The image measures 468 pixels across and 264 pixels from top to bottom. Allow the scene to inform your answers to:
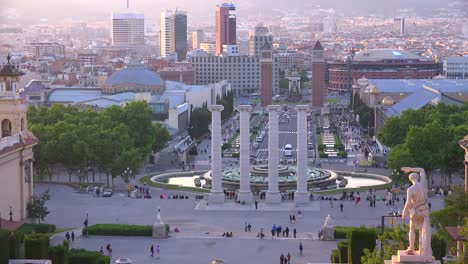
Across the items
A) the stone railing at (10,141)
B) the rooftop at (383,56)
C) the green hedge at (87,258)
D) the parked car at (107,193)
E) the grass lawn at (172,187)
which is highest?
the stone railing at (10,141)

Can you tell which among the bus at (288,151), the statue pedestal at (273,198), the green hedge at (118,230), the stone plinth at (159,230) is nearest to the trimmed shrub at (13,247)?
the green hedge at (118,230)

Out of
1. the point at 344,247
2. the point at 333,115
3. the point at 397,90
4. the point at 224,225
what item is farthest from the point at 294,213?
the point at 333,115

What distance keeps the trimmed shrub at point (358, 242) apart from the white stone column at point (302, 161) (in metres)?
25.3

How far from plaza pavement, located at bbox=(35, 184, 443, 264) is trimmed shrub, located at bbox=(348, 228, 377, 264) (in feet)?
26.3

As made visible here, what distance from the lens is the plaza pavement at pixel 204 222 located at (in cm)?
4438

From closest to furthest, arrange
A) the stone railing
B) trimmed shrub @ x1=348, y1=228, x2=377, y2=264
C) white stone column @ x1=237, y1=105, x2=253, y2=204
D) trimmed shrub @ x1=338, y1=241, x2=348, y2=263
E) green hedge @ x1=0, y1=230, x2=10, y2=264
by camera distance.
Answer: trimmed shrub @ x1=348, y1=228, x2=377, y2=264 < green hedge @ x1=0, y1=230, x2=10, y2=264 < trimmed shrub @ x1=338, y1=241, x2=348, y2=263 < the stone railing < white stone column @ x1=237, y1=105, x2=253, y2=204

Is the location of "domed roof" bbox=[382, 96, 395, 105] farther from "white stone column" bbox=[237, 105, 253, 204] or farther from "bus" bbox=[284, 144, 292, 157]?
"white stone column" bbox=[237, 105, 253, 204]

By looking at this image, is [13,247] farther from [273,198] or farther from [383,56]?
[383,56]

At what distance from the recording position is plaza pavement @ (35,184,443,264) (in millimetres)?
44375

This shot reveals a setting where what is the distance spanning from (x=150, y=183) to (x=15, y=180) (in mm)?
19544

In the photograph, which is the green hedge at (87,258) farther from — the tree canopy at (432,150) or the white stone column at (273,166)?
the tree canopy at (432,150)

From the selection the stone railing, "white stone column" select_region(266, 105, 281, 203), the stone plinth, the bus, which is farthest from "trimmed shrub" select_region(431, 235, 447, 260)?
the bus

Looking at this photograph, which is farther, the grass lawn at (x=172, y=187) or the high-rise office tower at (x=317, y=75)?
the high-rise office tower at (x=317, y=75)

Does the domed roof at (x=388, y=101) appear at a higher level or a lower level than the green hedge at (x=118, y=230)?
higher
